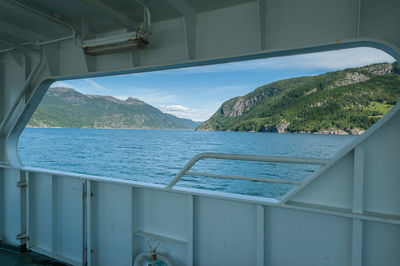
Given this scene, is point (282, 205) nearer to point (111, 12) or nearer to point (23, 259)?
point (111, 12)

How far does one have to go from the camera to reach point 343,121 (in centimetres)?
4428

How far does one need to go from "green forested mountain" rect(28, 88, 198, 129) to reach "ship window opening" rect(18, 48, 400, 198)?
394 millimetres

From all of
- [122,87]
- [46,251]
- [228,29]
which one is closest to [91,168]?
[46,251]

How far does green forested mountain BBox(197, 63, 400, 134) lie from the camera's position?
133 ft

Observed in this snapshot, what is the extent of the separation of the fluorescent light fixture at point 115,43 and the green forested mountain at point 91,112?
273ft

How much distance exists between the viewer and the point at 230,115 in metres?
62.7

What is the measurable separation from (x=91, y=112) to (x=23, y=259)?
88.9m

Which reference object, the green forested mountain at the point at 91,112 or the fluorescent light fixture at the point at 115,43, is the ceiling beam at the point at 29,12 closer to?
the fluorescent light fixture at the point at 115,43

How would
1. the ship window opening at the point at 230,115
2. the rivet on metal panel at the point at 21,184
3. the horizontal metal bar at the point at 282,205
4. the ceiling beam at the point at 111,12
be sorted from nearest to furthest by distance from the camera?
the horizontal metal bar at the point at 282,205 < the ceiling beam at the point at 111,12 < the rivet on metal panel at the point at 21,184 < the ship window opening at the point at 230,115

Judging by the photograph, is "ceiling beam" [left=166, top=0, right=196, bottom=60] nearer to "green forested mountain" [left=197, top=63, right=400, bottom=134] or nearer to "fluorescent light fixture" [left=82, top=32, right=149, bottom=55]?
"fluorescent light fixture" [left=82, top=32, right=149, bottom=55]

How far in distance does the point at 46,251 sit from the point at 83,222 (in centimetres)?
94

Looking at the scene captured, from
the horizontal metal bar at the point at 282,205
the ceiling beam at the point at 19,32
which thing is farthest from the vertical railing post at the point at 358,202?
the ceiling beam at the point at 19,32

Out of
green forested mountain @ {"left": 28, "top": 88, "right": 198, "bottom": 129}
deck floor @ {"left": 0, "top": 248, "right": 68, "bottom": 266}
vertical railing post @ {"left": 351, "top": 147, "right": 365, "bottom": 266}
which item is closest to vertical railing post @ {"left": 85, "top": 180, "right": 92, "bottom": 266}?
deck floor @ {"left": 0, "top": 248, "right": 68, "bottom": 266}

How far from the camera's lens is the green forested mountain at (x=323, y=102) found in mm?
40562
